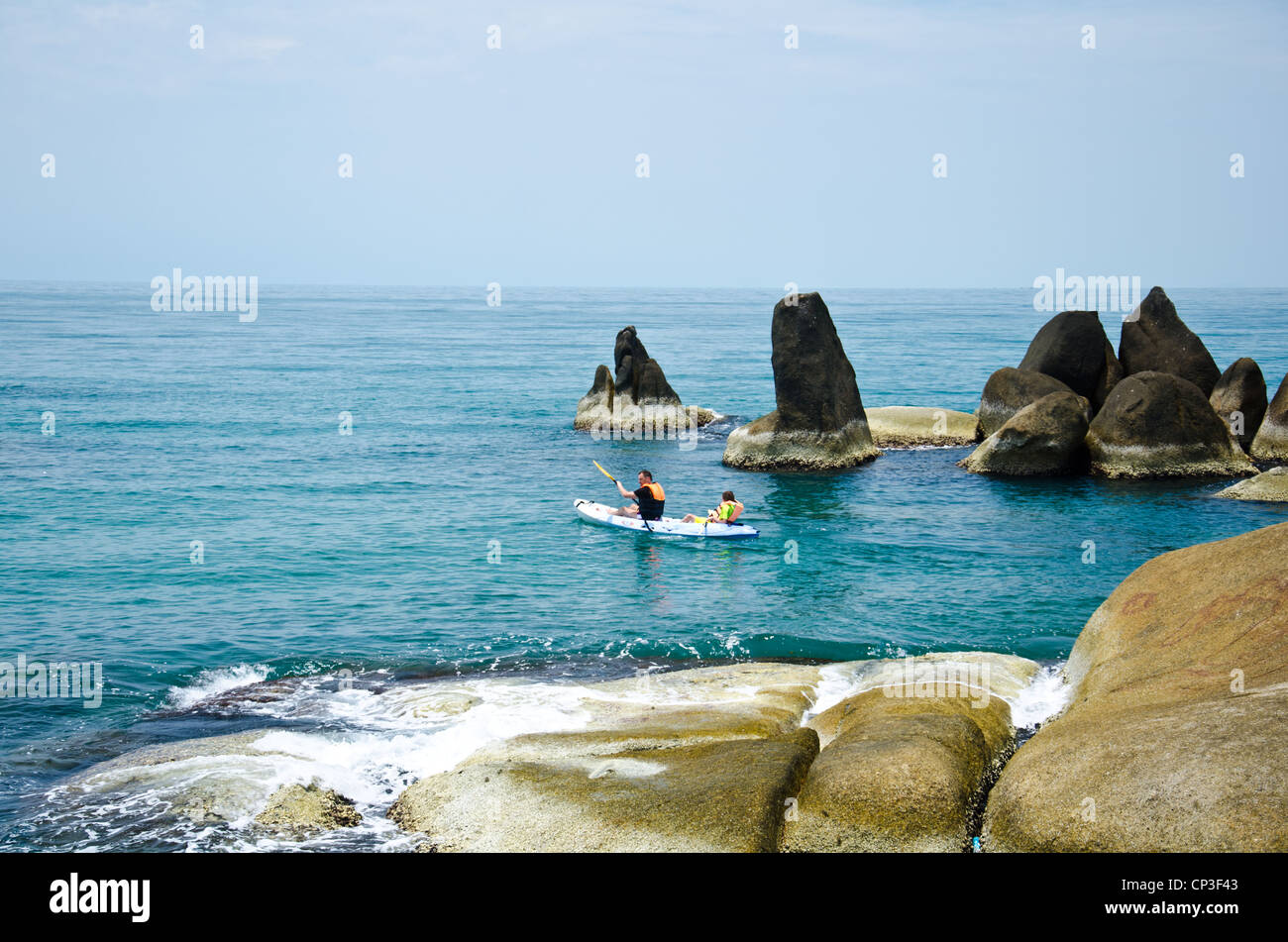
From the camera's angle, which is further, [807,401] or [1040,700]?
[807,401]

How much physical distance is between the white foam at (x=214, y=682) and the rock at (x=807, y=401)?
23013 mm

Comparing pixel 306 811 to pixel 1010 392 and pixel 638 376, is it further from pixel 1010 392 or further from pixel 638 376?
pixel 638 376

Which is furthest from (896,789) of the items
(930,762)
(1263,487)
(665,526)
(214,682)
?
(1263,487)

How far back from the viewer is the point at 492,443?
159 ft

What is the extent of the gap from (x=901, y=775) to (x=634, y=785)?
291cm

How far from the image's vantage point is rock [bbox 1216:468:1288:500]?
32875mm

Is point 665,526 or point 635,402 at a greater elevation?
point 635,402

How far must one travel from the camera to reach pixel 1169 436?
3631cm

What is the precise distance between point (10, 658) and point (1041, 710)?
1840 cm

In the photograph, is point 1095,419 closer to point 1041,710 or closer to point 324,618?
point 1041,710

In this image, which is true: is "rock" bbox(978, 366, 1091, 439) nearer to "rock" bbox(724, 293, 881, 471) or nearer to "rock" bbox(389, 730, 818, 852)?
"rock" bbox(724, 293, 881, 471)
